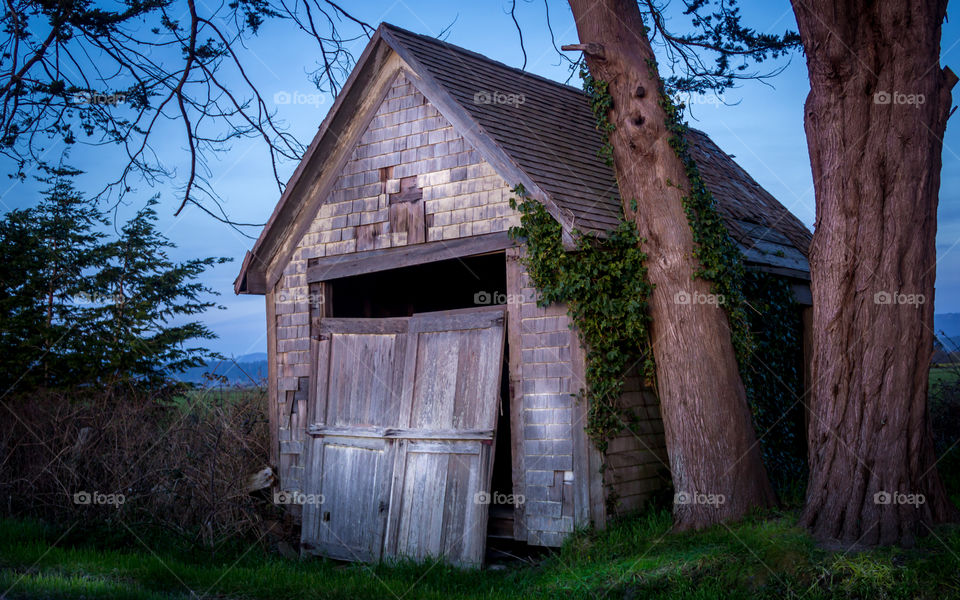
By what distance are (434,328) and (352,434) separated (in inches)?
72.6

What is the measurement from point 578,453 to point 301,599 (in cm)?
314

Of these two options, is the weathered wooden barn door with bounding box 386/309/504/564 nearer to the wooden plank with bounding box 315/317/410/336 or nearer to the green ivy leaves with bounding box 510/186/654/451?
the wooden plank with bounding box 315/317/410/336

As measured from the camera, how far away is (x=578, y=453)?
28.4 ft

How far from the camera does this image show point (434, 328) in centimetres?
987

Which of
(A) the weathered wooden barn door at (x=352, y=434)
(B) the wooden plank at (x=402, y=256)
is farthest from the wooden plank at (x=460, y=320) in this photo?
A: (B) the wooden plank at (x=402, y=256)

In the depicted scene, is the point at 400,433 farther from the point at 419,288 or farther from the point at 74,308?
the point at 74,308

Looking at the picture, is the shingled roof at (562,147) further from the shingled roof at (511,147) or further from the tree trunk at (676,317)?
the tree trunk at (676,317)

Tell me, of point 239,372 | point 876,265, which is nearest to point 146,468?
point 239,372

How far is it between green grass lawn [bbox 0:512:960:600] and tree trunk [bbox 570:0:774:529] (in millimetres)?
503

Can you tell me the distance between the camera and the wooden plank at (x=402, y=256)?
9.46m

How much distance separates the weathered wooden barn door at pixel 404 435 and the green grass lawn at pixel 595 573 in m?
0.62

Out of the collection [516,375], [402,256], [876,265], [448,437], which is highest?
[402,256]

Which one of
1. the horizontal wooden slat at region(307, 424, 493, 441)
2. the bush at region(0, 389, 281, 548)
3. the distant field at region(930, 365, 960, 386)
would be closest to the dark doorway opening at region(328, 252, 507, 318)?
the horizontal wooden slat at region(307, 424, 493, 441)

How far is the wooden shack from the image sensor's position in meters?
8.96
